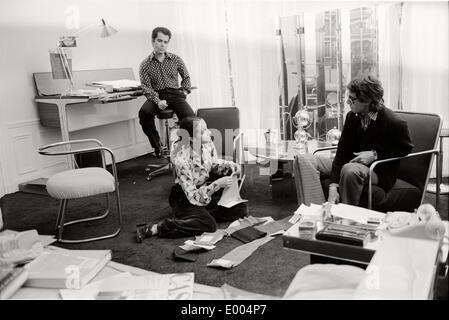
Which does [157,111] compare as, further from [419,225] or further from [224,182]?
[419,225]

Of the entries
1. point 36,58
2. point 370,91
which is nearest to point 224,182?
point 370,91

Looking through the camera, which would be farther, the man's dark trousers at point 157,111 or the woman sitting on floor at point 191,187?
the man's dark trousers at point 157,111

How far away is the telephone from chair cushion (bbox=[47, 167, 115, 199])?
5.66 ft

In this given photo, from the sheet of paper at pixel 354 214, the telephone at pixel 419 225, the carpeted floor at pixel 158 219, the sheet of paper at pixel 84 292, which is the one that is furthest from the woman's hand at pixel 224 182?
the sheet of paper at pixel 84 292

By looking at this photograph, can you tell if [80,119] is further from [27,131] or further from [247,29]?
[247,29]

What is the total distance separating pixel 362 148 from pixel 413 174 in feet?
1.09

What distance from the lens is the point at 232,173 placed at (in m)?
3.22

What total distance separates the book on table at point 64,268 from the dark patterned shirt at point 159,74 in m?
2.90

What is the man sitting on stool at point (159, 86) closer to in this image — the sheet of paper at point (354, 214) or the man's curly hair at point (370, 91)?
the man's curly hair at point (370, 91)

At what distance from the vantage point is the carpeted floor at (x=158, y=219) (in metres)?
Result: 2.42

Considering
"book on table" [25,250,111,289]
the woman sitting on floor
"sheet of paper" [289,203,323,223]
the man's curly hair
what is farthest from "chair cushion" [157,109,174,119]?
"book on table" [25,250,111,289]

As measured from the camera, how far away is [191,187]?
3.01m

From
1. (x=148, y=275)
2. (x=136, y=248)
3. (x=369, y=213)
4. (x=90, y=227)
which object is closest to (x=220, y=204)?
(x=136, y=248)
